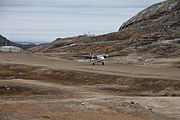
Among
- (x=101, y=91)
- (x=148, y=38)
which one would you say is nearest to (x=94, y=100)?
(x=101, y=91)

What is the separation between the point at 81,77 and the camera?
42.2m

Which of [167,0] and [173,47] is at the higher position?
[167,0]

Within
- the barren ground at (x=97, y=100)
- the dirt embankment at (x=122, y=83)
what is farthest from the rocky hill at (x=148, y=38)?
the barren ground at (x=97, y=100)

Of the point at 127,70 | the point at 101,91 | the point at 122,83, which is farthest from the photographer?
the point at 127,70

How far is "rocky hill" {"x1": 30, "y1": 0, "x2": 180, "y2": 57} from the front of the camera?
75.8 metres

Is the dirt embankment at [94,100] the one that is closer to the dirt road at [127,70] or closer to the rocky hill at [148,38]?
the dirt road at [127,70]

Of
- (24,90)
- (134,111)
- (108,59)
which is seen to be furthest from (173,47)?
(134,111)

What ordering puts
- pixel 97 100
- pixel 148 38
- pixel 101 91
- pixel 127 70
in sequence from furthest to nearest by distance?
1. pixel 148 38
2. pixel 127 70
3. pixel 101 91
4. pixel 97 100

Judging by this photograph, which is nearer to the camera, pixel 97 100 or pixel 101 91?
pixel 97 100

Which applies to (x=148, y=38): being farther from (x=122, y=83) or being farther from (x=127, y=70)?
(x=122, y=83)

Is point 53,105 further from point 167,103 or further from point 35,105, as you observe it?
point 167,103

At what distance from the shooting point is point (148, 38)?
86.5 m

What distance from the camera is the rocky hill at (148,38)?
7581cm

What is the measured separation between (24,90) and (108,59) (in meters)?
39.5
